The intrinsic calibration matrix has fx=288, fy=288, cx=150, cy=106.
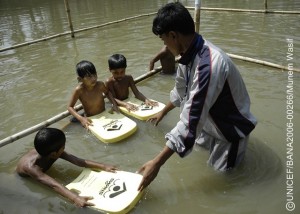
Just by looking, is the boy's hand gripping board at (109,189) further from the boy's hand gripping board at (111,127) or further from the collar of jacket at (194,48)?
the collar of jacket at (194,48)

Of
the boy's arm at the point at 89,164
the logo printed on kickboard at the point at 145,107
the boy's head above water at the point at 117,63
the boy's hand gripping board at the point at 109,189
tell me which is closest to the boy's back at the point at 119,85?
the boy's head above water at the point at 117,63

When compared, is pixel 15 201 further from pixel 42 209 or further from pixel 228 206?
pixel 228 206

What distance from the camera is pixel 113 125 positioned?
377cm

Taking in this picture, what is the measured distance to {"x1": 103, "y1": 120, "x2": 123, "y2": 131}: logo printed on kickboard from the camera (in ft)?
12.1

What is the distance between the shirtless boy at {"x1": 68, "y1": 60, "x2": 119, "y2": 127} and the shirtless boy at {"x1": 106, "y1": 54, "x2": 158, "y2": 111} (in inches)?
9.1

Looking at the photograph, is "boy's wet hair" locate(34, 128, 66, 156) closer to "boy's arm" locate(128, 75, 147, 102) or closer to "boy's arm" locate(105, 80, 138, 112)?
"boy's arm" locate(105, 80, 138, 112)

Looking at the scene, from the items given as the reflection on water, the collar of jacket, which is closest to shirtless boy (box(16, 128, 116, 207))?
the reflection on water

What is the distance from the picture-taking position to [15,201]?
2.83 m

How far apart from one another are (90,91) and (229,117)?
7.02 feet

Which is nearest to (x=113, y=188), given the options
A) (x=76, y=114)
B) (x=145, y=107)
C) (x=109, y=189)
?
(x=109, y=189)

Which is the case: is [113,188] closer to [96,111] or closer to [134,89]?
[96,111]

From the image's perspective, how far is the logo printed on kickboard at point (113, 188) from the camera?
2680 millimetres

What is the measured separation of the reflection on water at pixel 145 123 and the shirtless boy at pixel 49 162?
4.9 inches

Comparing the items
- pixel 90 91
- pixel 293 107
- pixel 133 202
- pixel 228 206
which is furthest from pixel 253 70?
pixel 133 202
